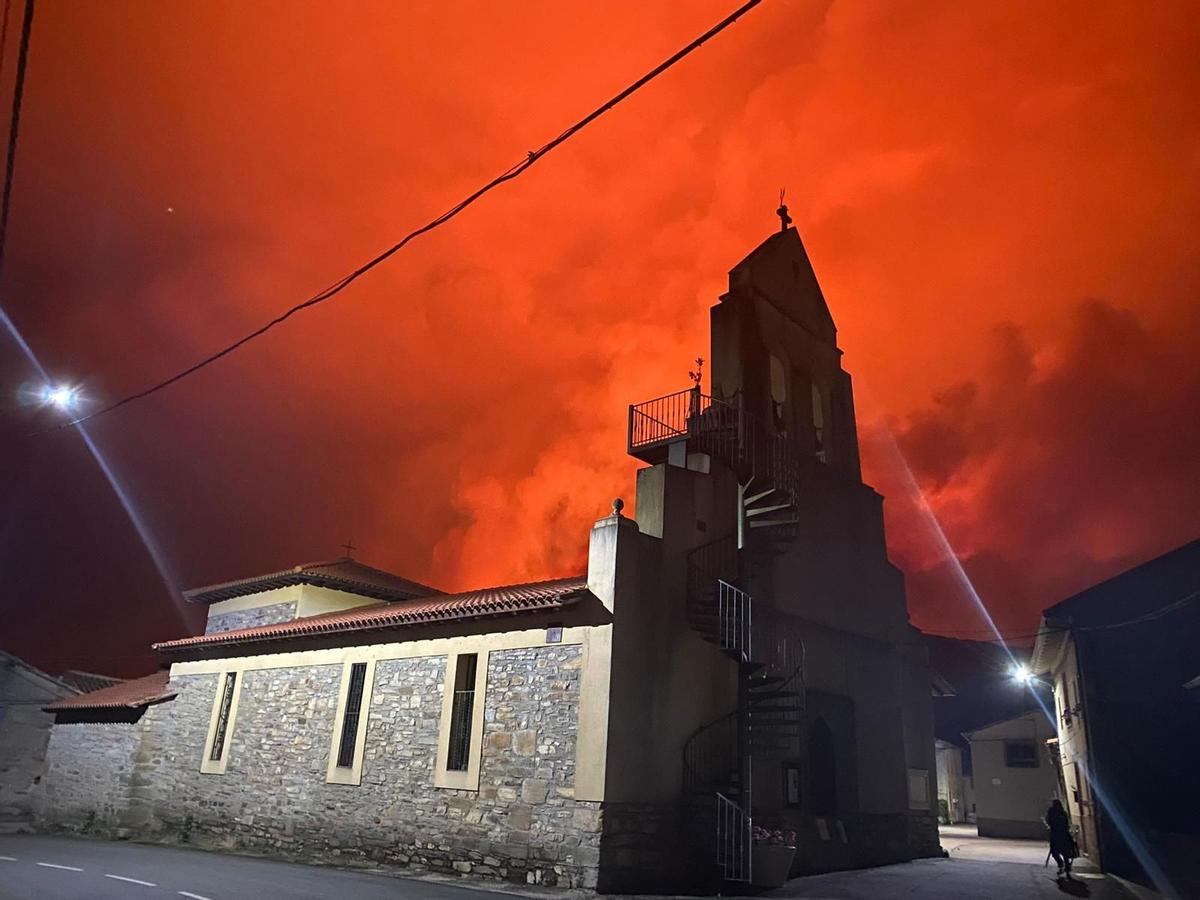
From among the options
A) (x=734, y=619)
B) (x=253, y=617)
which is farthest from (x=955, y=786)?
(x=253, y=617)

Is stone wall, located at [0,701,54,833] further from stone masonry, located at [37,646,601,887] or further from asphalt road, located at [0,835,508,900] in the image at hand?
asphalt road, located at [0,835,508,900]

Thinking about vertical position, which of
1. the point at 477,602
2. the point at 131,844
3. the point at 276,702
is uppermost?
the point at 477,602

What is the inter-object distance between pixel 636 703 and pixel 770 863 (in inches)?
Result: 143

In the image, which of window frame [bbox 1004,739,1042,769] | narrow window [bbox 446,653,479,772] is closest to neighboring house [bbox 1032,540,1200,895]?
narrow window [bbox 446,653,479,772]

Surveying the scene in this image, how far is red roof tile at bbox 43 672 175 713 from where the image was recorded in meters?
22.2

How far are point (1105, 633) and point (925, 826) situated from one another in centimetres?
696

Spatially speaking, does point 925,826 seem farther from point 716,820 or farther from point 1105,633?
point 716,820

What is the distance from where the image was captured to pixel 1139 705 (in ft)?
58.7

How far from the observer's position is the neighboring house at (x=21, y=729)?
29500 millimetres

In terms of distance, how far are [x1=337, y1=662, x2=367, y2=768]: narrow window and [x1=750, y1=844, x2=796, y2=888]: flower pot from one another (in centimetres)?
828

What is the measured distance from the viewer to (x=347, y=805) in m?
16.4

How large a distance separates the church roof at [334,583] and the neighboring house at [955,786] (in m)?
31.7

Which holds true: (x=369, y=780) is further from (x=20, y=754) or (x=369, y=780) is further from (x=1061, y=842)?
(x=20, y=754)

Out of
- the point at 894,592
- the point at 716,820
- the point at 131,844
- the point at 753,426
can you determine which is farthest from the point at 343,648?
the point at 894,592
